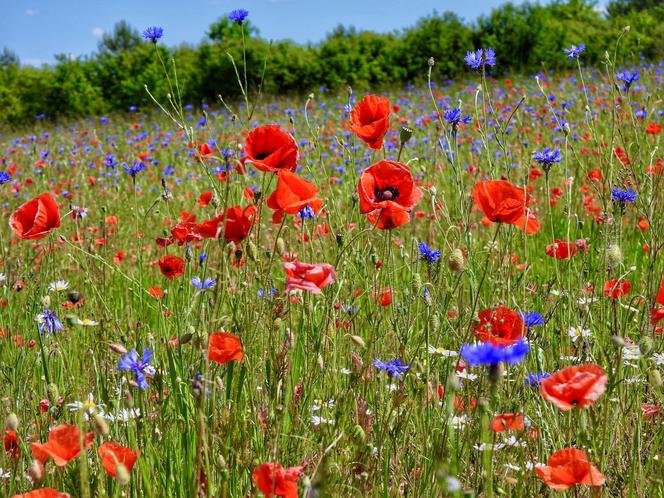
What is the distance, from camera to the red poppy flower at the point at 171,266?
191cm

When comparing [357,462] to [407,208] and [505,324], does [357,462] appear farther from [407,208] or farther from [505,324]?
[407,208]

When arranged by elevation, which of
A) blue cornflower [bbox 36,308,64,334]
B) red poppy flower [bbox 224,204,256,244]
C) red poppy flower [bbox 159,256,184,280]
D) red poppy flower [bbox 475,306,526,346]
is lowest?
blue cornflower [bbox 36,308,64,334]

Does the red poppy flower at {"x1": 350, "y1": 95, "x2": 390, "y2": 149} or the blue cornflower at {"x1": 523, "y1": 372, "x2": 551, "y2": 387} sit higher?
the red poppy flower at {"x1": 350, "y1": 95, "x2": 390, "y2": 149}

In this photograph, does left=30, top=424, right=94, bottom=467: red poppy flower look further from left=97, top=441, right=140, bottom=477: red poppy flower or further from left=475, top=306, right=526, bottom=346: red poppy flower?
left=475, top=306, right=526, bottom=346: red poppy flower

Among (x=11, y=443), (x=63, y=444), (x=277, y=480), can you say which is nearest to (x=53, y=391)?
(x=11, y=443)

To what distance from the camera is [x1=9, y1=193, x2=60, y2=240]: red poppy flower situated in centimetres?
154

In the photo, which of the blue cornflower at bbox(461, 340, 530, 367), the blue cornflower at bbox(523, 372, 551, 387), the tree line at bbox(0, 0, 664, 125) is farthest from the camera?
the tree line at bbox(0, 0, 664, 125)

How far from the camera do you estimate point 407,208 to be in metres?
1.45

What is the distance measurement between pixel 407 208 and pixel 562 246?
791 millimetres

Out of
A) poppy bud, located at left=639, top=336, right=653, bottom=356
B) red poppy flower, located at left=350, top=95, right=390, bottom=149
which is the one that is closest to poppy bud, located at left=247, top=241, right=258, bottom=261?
red poppy flower, located at left=350, top=95, right=390, bottom=149

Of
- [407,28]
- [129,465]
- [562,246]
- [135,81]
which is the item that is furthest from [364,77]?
[129,465]

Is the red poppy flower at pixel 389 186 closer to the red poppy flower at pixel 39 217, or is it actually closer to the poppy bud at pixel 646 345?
the poppy bud at pixel 646 345

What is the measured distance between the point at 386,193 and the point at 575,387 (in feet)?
2.05

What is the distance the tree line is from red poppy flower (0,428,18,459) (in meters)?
12.9
